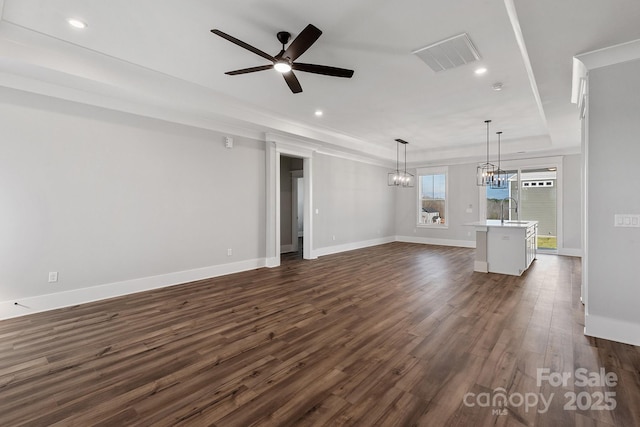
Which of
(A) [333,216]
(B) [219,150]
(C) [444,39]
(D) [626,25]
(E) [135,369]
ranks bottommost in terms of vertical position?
(E) [135,369]

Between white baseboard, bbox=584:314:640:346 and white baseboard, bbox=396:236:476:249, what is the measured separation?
20.4ft

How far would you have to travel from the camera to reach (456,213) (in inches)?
362

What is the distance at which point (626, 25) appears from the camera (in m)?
2.41

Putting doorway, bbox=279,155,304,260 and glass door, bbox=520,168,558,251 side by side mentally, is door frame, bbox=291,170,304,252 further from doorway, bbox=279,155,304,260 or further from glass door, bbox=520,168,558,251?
glass door, bbox=520,168,558,251

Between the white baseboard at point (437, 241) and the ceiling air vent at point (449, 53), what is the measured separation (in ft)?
22.1

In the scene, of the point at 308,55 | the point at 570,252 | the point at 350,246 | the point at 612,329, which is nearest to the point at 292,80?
the point at 308,55

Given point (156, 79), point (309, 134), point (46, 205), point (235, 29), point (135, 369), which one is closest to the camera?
point (135, 369)

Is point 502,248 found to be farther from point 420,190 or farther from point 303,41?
point 303,41

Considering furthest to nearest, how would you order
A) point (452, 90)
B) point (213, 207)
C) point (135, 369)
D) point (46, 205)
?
point (213, 207) → point (452, 90) → point (46, 205) → point (135, 369)

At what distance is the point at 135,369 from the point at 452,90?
496 centimetres

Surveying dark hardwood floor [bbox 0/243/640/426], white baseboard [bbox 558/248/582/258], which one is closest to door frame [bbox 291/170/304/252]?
dark hardwood floor [bbox 0/243/640/426]

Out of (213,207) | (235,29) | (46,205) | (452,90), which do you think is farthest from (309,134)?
(46,205)

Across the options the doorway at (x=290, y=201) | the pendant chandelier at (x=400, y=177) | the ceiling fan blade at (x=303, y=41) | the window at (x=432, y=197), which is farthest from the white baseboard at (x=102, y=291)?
the window at (x=432, y=197)

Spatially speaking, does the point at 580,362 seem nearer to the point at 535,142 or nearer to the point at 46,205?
the point at 46,205
